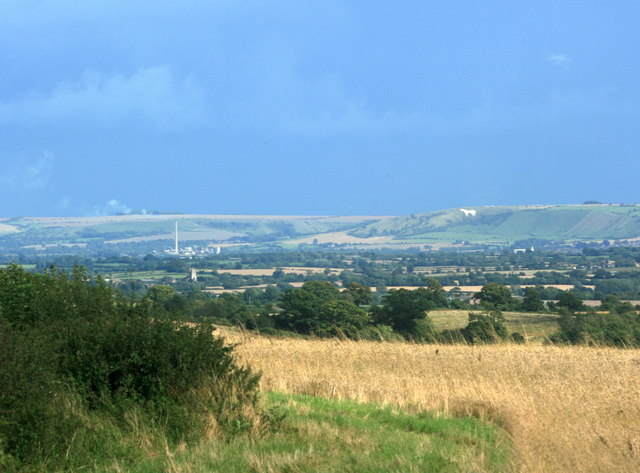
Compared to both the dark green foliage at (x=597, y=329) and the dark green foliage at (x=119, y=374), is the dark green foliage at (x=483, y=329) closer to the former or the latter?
the dark green foliage at (x=597, y=329)

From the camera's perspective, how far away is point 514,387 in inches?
520

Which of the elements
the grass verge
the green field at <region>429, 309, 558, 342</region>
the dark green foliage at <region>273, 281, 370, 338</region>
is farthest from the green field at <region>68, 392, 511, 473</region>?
the green field at <region>429, 309, 558, 342</region>

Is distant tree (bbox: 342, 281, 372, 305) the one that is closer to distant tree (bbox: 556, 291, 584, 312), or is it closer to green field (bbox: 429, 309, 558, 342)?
green field (bbox: 429, 309, 558, 342)

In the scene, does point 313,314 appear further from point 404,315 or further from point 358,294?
point 358,294

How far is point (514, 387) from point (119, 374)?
20.1 ft

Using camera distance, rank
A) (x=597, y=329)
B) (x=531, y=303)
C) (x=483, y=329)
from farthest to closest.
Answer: (x=531, y=303) → (x=597, y=329) → (x=483, y=329)

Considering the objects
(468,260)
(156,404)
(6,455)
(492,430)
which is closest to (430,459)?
(492,430)

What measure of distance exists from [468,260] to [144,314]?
610ft

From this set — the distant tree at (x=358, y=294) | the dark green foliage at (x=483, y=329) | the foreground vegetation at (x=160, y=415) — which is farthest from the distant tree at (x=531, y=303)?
the foreground vegetation at (x=160, y=415)

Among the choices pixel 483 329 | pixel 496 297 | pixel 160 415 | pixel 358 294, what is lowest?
pixel 358 294

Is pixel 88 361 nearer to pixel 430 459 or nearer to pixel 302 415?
pixel 302 415

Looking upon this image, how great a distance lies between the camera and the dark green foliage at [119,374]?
28.1ft

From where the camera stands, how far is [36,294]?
483 inches

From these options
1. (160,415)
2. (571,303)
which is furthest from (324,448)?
(571,303)
